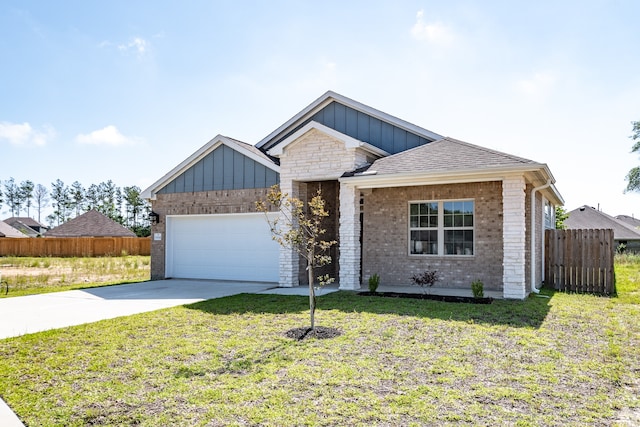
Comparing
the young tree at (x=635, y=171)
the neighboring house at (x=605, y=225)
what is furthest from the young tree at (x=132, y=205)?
the young tree at (x=635, y=171)

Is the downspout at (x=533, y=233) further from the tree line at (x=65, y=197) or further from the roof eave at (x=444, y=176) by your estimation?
the tree line at (x=65, y=197)

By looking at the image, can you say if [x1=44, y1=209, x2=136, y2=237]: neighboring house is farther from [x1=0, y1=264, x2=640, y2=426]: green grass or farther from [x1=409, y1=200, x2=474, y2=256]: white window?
[x1=0, y1=264, x2=640, y2=426]: green grass

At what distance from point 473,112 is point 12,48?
41.1 feet

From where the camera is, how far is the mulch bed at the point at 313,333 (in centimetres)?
666

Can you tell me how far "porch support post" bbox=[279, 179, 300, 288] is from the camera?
13.0 m

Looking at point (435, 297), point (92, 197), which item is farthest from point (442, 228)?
point (92, 197)

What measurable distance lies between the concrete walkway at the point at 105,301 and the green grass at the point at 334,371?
0.91m

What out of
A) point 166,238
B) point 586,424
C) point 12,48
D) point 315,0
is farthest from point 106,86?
point 586,424

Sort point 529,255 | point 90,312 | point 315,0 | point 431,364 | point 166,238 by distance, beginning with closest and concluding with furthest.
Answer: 1. point 431,364
2. point 90,312
3. point 315,0
4. point 529,255
5. point 166,238

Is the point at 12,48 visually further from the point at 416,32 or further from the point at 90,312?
the point at 416,32

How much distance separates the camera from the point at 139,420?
387 centimetres

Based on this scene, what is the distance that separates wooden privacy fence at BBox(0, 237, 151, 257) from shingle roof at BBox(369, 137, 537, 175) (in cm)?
2853

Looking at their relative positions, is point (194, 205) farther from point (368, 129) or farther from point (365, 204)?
point (368, 129)

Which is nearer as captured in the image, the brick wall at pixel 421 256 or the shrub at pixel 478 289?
the shrub at pixel 478 289
